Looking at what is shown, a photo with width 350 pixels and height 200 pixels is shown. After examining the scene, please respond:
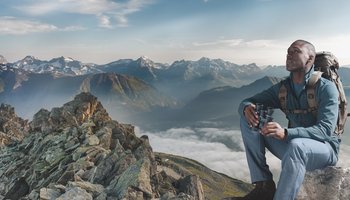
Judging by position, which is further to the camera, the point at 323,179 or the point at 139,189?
the point at 139,189

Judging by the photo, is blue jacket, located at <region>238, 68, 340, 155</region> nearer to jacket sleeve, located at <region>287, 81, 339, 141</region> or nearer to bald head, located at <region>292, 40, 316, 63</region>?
jacket sleeve, located at <region>287, 81, 339, 141</region>

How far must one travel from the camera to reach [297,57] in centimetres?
1191

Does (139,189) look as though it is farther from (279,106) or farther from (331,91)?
(331,91)

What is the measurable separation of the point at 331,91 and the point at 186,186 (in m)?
17.8

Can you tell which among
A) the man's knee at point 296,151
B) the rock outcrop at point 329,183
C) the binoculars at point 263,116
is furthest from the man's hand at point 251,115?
the rock outcrop at point 329,183

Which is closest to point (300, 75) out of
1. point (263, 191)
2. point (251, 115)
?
point (251, 115)

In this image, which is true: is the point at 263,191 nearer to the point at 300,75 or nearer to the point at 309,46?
the point at 300,75

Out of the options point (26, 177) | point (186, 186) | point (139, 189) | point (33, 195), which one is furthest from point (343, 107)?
point (26, 177)

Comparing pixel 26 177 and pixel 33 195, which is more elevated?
pixel 33 195

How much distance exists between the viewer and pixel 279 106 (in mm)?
13289

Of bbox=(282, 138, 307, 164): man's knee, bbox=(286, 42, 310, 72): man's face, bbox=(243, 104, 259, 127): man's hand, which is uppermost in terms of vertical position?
bbox=(286, 42, 310, 72): man's face

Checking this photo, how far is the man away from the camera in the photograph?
11.0 m

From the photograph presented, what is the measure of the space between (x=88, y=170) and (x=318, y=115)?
19.9m

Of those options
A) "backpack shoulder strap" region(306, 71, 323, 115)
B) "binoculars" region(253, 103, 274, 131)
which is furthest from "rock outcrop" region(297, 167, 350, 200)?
"binoculars" region(253, 103, 274, 131)
